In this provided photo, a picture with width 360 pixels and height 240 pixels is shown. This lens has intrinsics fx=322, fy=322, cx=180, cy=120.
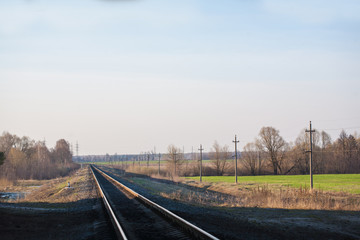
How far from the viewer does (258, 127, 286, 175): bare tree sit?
289 ft

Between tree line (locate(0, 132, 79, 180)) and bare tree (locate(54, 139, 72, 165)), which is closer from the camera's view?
tree line (locate(0, 132, 79, 180))

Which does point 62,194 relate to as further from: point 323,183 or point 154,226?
point 323,183

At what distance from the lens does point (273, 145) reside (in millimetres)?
90312

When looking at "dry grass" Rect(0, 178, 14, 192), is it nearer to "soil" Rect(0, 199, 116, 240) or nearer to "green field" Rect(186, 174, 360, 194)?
"green field" Rect(186, 174, 360, 194)

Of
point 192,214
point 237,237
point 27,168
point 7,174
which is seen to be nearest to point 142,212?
point 192,214

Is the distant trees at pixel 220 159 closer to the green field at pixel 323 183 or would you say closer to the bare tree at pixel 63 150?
the green field at pixel 323 183

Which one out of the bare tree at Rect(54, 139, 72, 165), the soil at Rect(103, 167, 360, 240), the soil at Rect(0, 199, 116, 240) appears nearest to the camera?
the soil at Rect(103, 167, 360, 240)

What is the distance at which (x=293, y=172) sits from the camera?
8669 cm

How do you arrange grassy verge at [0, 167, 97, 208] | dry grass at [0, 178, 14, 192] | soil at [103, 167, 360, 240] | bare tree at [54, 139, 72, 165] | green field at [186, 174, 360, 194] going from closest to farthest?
soil at [103, 167, 360, 240] → grassy verge at [0, 167, 97, 208] → green field at [186, 174, 360, 194] → dry grass at [0, 178, 14, 192] → bare tree at [54, 139, 72, 165]

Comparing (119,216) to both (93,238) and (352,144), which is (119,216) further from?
(352,144)

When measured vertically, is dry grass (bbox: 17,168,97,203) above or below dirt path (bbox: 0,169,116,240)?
below

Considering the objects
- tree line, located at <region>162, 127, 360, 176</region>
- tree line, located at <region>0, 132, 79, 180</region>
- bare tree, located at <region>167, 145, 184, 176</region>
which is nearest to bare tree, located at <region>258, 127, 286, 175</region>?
tree line, located at <region>162, 127, 360, 176</region>

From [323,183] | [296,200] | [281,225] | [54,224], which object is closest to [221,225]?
[281,225]

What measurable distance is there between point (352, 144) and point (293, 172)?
20537mm
